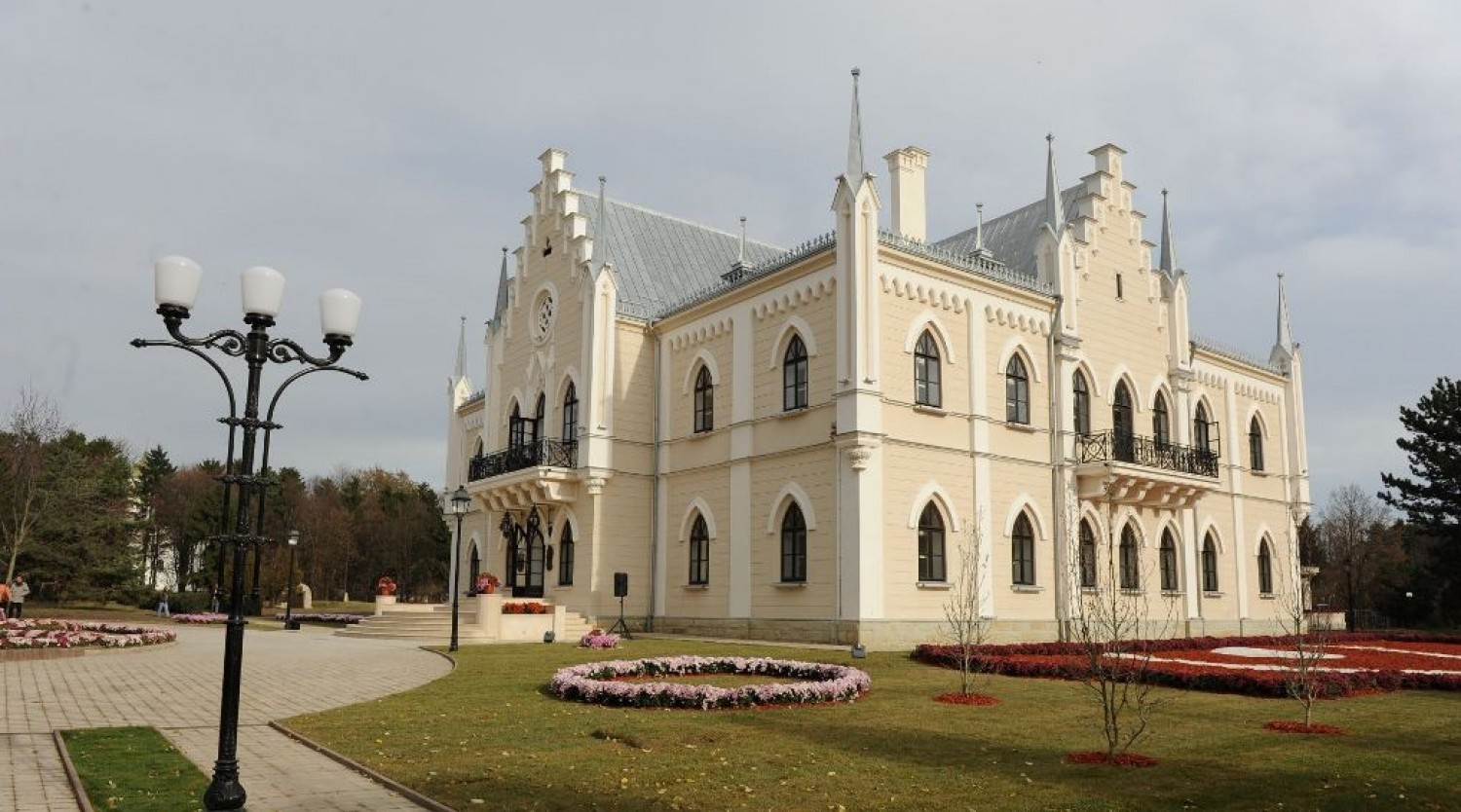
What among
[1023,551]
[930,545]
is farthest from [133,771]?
[1023,551]

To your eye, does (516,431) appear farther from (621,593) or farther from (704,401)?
(621,593)

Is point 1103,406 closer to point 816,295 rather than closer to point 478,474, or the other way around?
point 816,295

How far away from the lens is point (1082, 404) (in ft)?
90.8

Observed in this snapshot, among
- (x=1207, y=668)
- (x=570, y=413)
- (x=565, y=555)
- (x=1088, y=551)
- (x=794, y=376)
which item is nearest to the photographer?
(x=1207, y=668)

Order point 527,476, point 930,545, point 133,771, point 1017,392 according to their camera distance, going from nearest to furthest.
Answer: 1. point 133,771
2. point 930,545
3. point 1017,392
4. point 527,476

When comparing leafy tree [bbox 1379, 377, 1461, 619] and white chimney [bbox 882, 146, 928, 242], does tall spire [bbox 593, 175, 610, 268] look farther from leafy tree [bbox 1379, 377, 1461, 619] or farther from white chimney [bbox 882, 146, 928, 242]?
leafy tree [bbox 1379, 377, 1461, 619]

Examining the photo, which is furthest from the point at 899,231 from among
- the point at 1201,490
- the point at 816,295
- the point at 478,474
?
the point at 478,474

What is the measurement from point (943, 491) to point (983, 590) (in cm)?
245

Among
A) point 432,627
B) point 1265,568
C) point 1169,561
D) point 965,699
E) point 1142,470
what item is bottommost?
point 965,699

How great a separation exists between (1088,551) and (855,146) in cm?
1196

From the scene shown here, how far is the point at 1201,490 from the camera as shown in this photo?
29453 millimetres

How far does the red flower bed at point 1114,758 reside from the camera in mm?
9305

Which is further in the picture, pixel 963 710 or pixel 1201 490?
pixel 1201 490

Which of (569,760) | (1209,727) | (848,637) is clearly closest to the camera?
(569,760)
